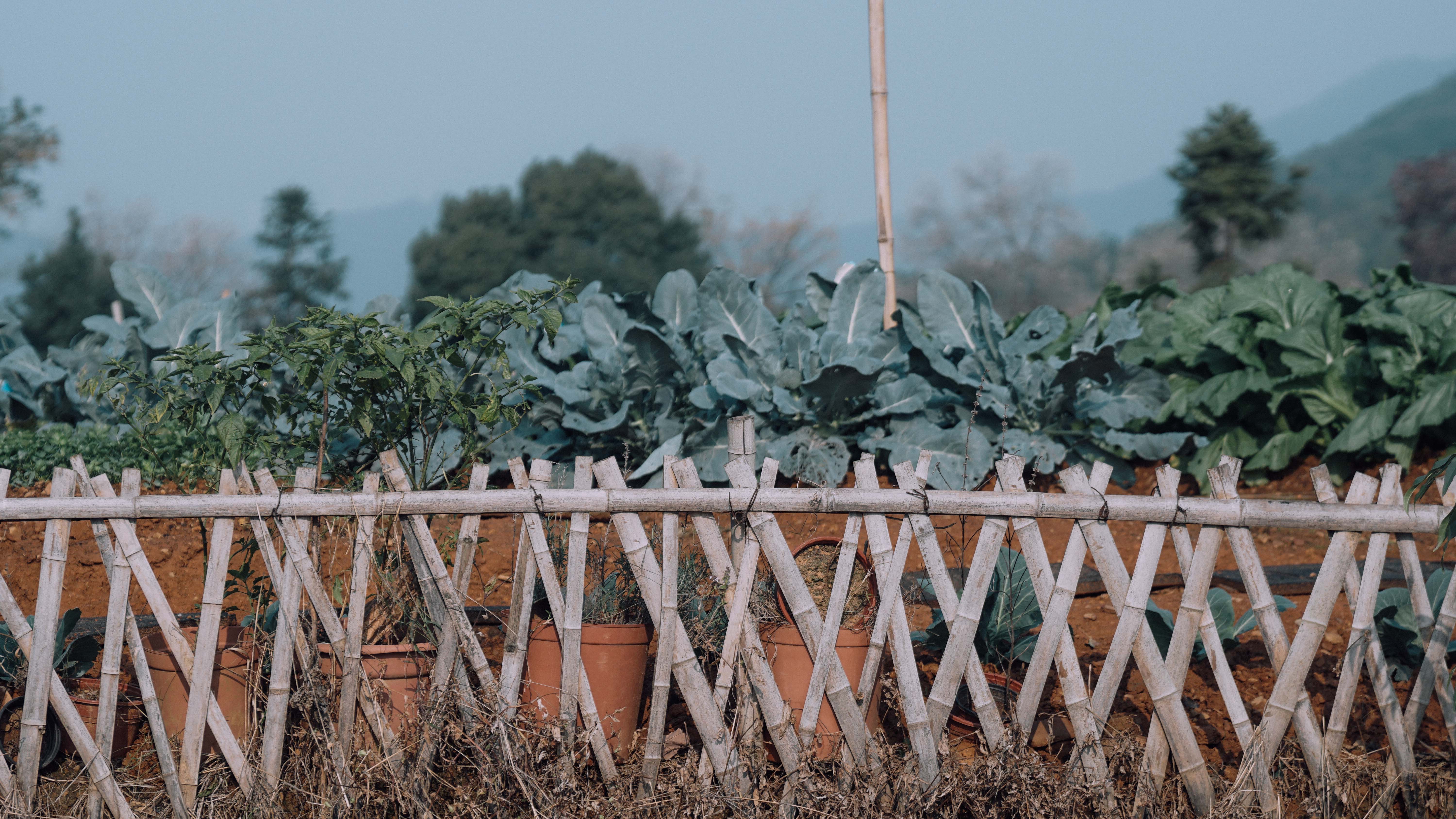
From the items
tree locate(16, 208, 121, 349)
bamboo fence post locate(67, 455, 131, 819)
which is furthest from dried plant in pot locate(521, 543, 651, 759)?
tree locate(16, 208, 121, 349)

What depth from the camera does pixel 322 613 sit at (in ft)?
8.17

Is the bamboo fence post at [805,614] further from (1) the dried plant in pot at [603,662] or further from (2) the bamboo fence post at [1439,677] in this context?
(2) the bamboo fence post at [1439,677]

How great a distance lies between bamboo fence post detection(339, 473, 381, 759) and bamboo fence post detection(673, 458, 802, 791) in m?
0.59

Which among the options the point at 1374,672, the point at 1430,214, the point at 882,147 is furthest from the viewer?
the point at 1430,214

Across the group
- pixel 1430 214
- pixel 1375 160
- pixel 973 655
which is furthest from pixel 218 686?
pixel 1375 160

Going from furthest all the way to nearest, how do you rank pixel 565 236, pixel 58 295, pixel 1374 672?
pixel 565 236
pixel 58 295
pixel 1374 672

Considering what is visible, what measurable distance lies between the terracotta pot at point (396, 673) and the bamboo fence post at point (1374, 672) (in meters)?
2.29

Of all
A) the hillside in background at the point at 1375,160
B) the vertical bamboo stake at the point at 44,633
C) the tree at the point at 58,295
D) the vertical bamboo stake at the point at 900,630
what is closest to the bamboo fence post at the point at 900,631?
the vertical bamboo stake at the point at 900,630

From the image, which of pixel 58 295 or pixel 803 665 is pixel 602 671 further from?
pixel 58 295

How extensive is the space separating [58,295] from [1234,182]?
26033 mm

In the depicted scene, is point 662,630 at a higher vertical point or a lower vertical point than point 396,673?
higher

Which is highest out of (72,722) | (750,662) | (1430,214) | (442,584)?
(1430,214)

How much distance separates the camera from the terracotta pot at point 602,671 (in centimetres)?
258

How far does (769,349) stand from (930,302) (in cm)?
96
